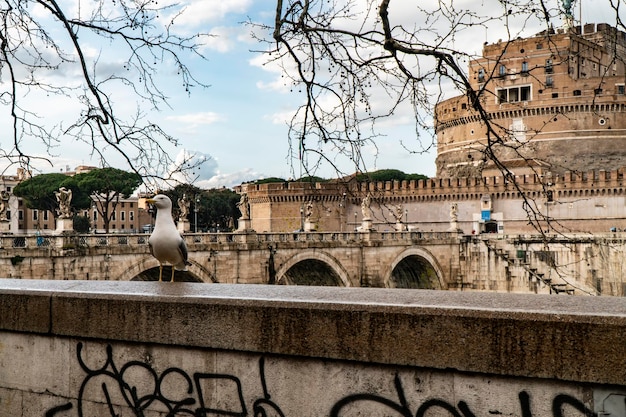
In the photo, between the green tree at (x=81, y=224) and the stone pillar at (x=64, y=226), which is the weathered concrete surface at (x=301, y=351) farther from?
the green tree at (x=81, y=224)

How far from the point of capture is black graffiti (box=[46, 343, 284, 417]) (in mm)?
3215

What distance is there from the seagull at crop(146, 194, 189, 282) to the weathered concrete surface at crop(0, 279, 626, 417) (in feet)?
1.83

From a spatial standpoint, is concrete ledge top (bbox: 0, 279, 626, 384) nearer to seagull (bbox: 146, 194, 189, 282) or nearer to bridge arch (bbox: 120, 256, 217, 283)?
seagull (bbox: 146, 194, 189, 282)

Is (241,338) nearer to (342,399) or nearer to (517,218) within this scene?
(342,399)

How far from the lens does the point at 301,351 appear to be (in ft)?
10.1

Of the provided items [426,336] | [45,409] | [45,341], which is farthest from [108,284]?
[426,336]

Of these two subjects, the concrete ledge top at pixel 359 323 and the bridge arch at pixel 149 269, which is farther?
the bridge arch at pixel 149 269

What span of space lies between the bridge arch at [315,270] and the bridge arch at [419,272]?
6586 millimetres

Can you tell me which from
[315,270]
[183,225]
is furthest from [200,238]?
[315,270]

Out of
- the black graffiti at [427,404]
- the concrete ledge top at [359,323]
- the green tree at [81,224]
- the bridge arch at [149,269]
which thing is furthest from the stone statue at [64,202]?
the green tree at [81,224]

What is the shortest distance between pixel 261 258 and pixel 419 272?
15.5 meters

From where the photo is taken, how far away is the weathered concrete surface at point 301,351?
2.61 metres

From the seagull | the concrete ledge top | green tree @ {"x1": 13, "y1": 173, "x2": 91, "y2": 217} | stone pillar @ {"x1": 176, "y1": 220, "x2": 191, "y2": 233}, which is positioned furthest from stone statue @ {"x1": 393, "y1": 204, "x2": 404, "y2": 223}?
green tree @ {"x1": 13, "y1": 173, "x2": 91, "y2": 217}

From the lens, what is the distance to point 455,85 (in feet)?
13.9
